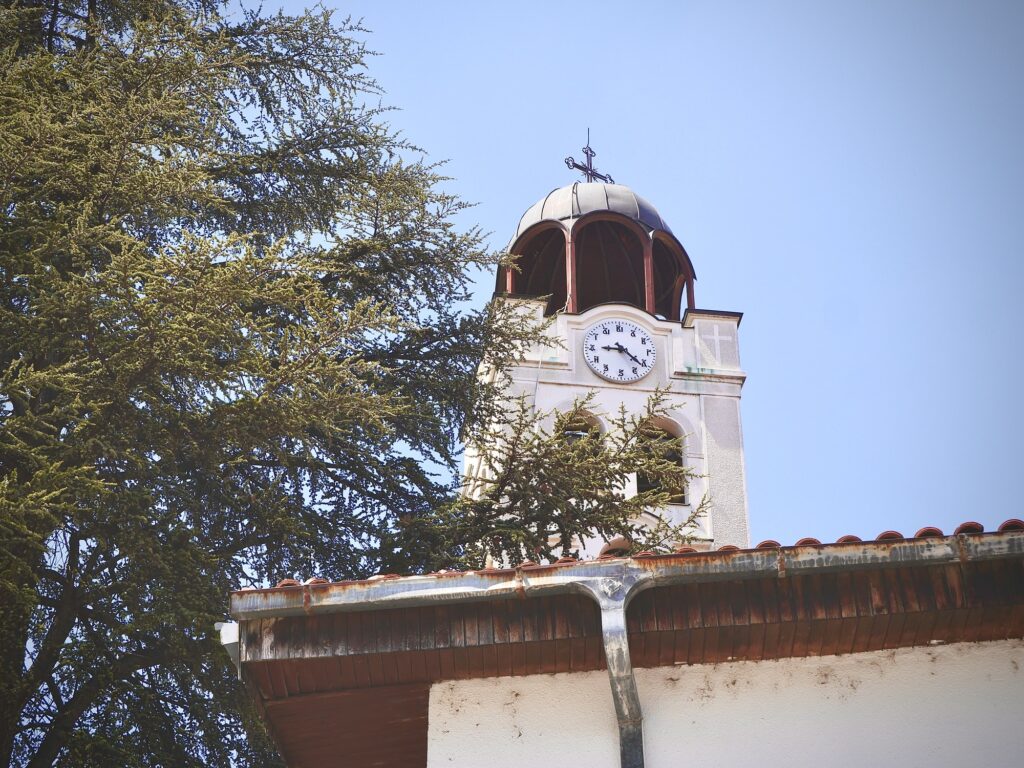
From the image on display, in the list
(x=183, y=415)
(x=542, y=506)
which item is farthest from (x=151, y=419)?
(x=542, y=506)

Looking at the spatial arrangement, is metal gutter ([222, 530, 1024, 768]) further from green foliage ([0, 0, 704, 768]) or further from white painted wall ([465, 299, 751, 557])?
white painted wall ([465, 299, 751, 557])

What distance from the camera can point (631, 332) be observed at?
29.2 metres

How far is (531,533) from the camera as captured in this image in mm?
10781

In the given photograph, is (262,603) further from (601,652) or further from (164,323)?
(164,323)

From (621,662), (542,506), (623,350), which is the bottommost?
(621,662)

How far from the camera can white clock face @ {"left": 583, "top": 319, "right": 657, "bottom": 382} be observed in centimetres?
2866

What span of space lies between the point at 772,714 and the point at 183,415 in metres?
4.65

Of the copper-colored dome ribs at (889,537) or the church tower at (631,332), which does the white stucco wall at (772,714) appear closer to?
the copper-colored dome ribs at (889,537)

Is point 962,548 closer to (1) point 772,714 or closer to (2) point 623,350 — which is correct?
(1) point 772,714

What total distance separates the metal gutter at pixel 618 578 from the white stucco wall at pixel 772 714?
228 mm

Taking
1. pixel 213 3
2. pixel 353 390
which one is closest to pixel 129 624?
pixel 353 390

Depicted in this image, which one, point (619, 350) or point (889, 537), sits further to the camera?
point (619, 350)

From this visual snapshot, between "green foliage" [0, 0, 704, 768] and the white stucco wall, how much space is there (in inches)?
120

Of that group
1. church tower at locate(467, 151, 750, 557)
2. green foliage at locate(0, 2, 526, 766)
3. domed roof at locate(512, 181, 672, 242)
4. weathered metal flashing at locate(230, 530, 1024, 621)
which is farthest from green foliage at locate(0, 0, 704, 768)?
domed roof at locate(512, 181, 672, 242)
